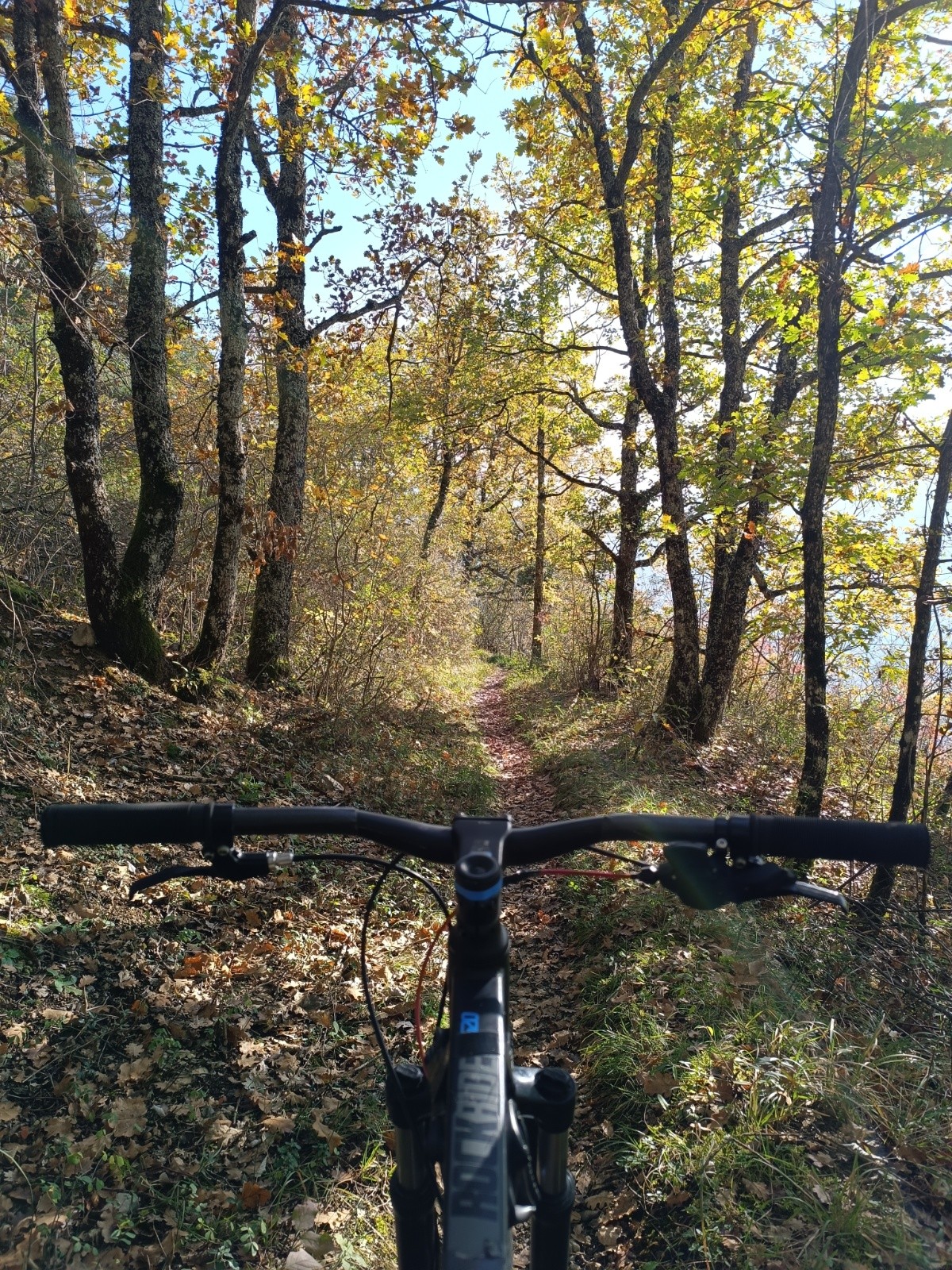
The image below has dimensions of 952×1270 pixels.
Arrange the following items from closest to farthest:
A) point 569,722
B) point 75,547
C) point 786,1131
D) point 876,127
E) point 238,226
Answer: point 786,1131
point 876,127
point 238,226
point 75,547
point 569,722

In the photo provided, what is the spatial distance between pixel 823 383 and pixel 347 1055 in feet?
19.2

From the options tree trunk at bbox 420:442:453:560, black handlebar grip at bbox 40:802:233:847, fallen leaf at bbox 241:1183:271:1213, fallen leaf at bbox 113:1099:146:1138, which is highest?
tree trunk at bbox 420:442:453:560

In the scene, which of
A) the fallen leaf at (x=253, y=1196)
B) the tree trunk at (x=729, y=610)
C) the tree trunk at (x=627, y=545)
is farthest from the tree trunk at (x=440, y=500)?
the fallen leaf at (x=253, y=1196)

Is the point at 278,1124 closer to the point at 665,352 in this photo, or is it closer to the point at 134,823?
the point at 134,823

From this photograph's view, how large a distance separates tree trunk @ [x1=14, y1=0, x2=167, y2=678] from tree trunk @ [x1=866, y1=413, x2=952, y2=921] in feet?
20.8

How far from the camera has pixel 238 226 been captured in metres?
8.12

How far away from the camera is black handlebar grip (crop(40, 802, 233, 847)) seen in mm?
1541

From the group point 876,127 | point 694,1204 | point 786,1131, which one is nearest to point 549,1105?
point 694,1204

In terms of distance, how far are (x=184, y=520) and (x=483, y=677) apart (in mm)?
13436

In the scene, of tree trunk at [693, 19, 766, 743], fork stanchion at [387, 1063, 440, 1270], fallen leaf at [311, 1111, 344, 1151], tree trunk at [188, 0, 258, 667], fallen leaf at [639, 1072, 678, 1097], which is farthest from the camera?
tree trunk at [693, 19, 766, 743]

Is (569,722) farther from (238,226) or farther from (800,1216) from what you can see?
(800,1216)

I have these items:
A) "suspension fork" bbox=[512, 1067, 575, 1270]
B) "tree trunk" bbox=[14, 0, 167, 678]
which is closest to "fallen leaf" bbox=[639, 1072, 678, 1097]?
"suspension fork" bbox=[512, 1067, 575, 1270]

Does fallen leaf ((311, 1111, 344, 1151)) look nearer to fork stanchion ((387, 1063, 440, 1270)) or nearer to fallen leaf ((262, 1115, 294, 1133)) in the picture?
fallen leaf ((262, 1115, 294, 1133))

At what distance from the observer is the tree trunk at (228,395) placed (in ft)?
26.2
